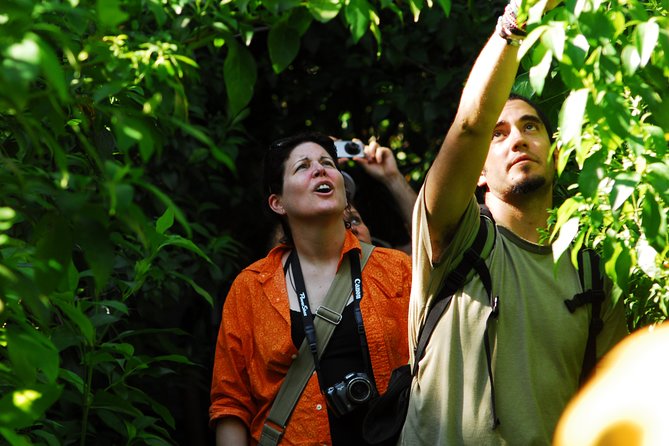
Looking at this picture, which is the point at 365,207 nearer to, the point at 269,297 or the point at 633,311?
the point at 269,297

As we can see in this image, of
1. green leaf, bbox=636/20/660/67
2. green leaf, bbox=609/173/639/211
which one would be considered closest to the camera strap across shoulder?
green leaf, bbox=609/173/639/211

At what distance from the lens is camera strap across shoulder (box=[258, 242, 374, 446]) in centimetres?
367

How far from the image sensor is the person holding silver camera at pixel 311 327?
367 cm

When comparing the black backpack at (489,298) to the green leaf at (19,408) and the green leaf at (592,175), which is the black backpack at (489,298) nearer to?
the green leaf at (592,175)

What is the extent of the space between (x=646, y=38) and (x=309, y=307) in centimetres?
217

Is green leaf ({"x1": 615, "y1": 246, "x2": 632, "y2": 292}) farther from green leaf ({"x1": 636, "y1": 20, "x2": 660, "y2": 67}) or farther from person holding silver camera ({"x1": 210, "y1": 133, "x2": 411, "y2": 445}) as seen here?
person holding silver camera ({"x1": 210, "y1": 133, "x2": 411, "y2": 445})

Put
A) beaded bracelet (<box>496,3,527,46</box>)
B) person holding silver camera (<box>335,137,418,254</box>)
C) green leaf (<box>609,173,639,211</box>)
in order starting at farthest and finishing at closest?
person holding silver camera (<box>335,137,418,254</box>)
beaded bracelet (<box>496,3,527,46</box>)
green leaf (<box>609,173,639,211</box>)

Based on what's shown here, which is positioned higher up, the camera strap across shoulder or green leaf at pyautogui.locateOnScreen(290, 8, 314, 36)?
green leaf at pyautogui.locateOnScreen(290, 8, 314, 36)

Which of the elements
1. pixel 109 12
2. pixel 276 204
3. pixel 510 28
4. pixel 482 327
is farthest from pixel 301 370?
pixel 109 12

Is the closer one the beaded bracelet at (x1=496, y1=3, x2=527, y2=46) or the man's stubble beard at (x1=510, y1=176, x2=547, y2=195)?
the beaded bracelet at (x1=496, y1=3, x2=527, y2=46)

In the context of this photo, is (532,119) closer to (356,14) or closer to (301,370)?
(301,370)

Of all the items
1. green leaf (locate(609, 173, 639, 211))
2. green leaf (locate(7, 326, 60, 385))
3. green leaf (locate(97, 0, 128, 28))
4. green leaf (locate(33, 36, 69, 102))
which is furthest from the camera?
green leaf (locate(609, 173, 639, 211))

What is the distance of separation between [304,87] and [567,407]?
13.1 ft

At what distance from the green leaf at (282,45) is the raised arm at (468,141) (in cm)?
63
